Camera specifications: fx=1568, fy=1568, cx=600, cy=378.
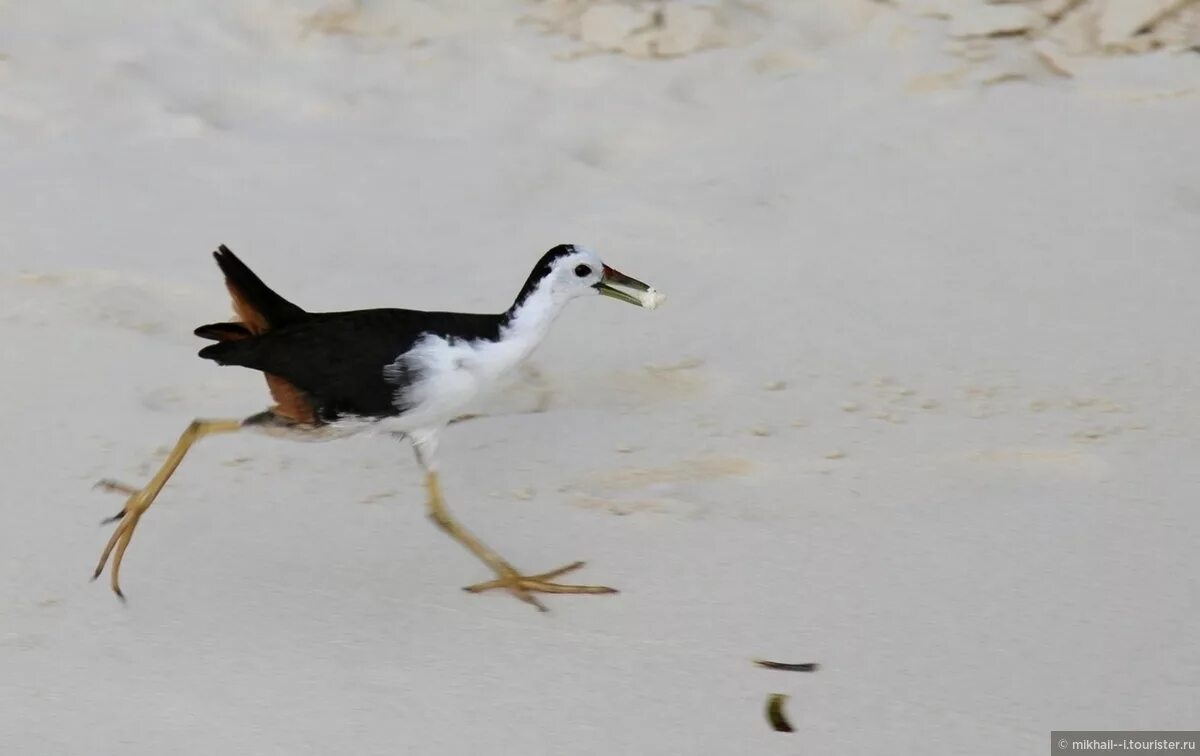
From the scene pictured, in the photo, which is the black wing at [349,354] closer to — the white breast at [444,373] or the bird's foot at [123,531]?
the white breast at [444,373]

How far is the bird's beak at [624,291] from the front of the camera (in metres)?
2.67

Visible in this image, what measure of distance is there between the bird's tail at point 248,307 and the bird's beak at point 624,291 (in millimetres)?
511

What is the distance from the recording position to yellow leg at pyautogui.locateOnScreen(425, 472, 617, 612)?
2568mm

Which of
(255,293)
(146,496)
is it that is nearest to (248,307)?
(255,293)

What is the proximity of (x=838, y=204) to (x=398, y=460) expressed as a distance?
1483mm

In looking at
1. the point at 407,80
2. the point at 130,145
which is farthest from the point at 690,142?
the point at 130,145

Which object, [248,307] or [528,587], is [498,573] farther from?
[248,307]

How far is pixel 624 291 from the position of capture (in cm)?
268

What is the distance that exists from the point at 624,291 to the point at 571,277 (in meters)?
0.11

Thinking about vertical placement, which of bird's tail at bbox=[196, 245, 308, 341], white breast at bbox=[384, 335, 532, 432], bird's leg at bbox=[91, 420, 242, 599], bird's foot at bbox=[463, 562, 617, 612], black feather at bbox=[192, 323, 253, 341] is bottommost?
bird's foot at bbox=[463, 562, 617, 612]

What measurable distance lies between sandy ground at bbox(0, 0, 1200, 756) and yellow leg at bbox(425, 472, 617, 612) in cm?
3

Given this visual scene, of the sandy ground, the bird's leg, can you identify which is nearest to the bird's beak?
the sandy ground

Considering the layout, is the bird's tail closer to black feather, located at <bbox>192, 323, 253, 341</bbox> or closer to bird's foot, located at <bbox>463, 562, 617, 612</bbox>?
black feather, located at <bbox>192, 323, 253, 341</bbox>

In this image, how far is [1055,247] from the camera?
375cm
